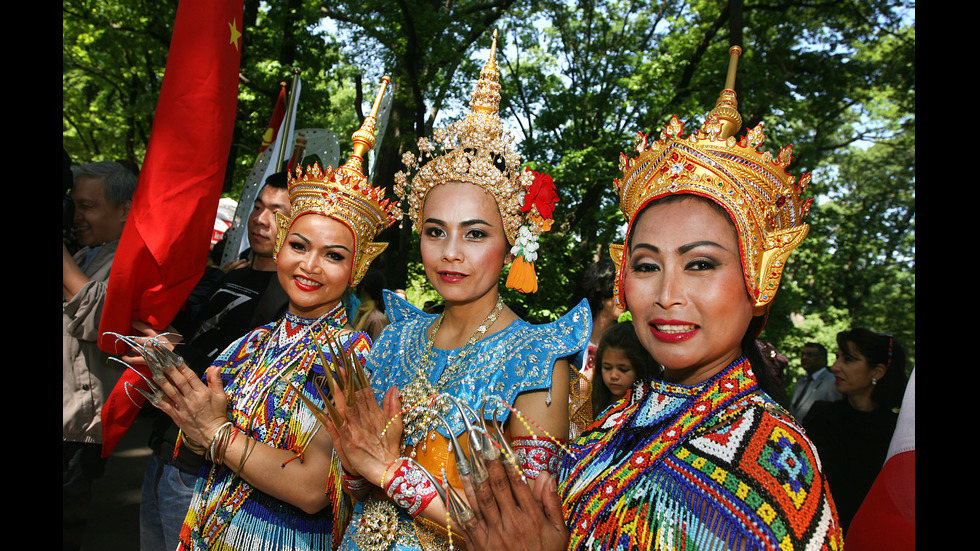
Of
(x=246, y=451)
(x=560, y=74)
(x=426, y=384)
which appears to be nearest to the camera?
(x=426, y=384)

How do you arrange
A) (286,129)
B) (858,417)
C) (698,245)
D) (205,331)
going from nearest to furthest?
(698,245) → (205,331) → (858,417) → (286,129)

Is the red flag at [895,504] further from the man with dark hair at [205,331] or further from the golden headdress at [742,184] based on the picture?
the man with dark hair at [205,331]

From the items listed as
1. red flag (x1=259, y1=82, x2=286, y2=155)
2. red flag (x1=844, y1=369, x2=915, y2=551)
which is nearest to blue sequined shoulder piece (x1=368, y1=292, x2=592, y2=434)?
red flag (x1=844, y1=369, x2=915, y2=551)

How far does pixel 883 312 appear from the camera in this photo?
21.0 m

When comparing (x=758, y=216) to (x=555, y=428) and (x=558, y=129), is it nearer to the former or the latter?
(x=555, y=428)

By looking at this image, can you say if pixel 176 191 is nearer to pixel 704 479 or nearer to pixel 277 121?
pixel 704 479

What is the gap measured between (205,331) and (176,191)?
94cm

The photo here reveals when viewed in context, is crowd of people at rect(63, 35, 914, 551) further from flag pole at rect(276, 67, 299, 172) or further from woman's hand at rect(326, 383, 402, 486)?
flag pole at rect(276, 67, 299, 172)

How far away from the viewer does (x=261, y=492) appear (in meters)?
2.53

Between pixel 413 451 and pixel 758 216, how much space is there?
1.33m

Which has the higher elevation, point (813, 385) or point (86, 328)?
point (86, 328)

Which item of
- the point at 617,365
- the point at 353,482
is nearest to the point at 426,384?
the point at 353,482

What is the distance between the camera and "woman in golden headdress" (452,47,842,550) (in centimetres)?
139

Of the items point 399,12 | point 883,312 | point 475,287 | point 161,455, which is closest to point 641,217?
point 475,287
